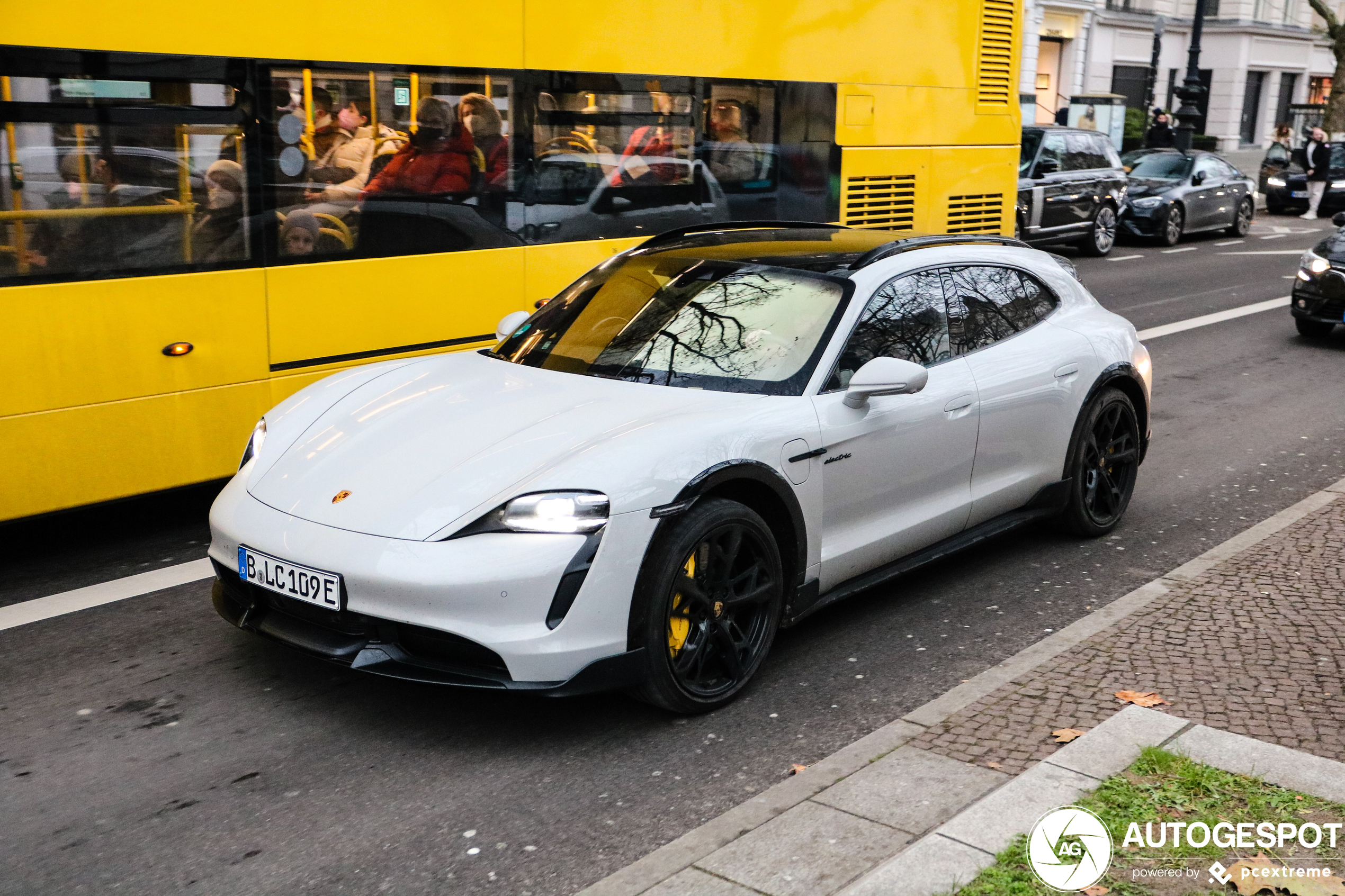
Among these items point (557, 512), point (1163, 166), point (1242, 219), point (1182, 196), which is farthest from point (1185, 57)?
point (557, 512)

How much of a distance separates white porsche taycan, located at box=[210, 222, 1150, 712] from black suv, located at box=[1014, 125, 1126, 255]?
42.5 ft

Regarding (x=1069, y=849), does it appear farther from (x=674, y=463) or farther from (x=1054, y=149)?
(x=1054, y=149)

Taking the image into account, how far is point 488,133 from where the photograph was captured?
761cm

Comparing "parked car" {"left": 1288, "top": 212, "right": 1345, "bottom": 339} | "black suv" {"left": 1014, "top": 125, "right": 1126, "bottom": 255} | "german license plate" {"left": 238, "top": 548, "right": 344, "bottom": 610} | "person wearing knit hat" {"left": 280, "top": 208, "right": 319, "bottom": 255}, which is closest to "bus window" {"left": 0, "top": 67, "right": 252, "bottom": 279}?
"person wearing knit hat" {"left": 280, "top": 208, "right": 319, "bottom": 255}

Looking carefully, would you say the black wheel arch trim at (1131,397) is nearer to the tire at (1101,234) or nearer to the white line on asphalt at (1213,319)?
the white line on asphalt at (1213,319)

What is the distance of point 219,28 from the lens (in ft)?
20.5

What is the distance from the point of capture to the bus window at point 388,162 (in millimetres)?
6672

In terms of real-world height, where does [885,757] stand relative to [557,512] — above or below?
below

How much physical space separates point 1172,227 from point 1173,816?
65.5ft

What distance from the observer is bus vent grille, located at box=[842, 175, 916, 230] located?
10.2 metres

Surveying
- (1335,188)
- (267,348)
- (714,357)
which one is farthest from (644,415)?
(1335,188)

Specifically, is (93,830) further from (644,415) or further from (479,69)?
(479,69)

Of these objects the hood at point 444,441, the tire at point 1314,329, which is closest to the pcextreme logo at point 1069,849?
the hood at point 444,441

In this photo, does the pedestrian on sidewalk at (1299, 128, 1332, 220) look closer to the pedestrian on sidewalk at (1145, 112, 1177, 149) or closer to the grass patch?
the pedestrian on sidewalk at (1145, 112, 1177, 149)
